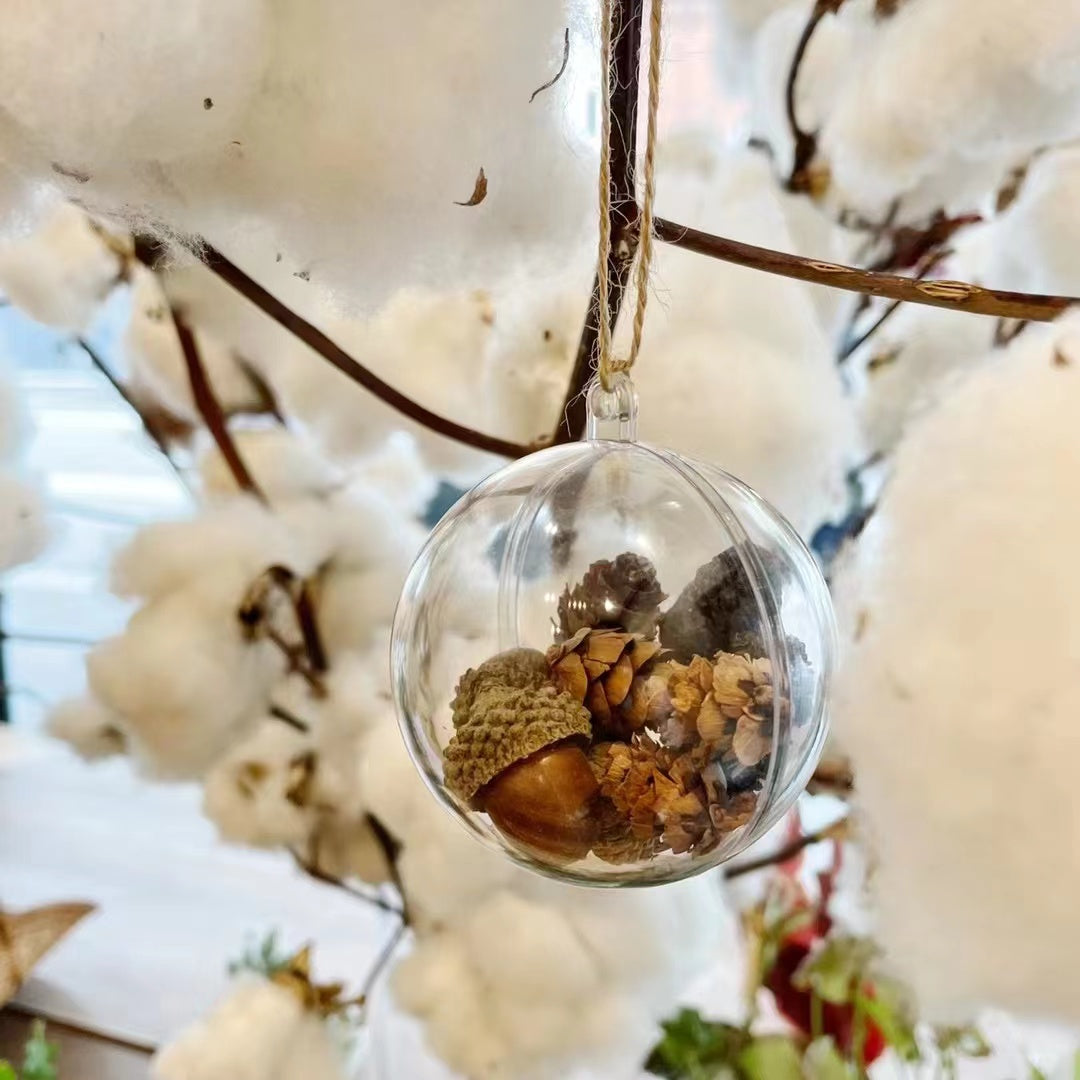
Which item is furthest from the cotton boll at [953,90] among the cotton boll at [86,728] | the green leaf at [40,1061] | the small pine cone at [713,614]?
the green leaf at [40,1061]

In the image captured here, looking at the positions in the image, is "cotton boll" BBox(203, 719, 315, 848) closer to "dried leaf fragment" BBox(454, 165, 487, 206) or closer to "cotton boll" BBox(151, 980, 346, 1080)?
"cotton boll" BBox(151, 980, 346, 1080)

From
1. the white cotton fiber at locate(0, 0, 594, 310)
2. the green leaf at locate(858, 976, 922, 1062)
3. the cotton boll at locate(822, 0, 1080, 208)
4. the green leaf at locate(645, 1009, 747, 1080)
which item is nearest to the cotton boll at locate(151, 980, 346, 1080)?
the green leaf at locate(645, 1009, 747, 1080)

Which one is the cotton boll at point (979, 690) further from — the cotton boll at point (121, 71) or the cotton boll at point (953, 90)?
the cotton boll at point (121, 71)

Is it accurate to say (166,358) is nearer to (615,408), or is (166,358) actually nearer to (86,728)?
(86,728)

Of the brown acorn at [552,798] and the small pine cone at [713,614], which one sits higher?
the small pine cone at [713,614]

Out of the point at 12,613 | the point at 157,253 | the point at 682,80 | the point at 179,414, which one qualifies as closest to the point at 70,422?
the point at 12,613

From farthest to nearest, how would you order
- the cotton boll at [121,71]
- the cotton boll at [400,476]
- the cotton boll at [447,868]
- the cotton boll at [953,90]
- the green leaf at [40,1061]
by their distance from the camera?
the cotton boll at [400,476] → the green leaf at [40,1061] → the cotton boll at [447,868] → the cotton boll at [953,90] → the cotton boll at [121,71]
